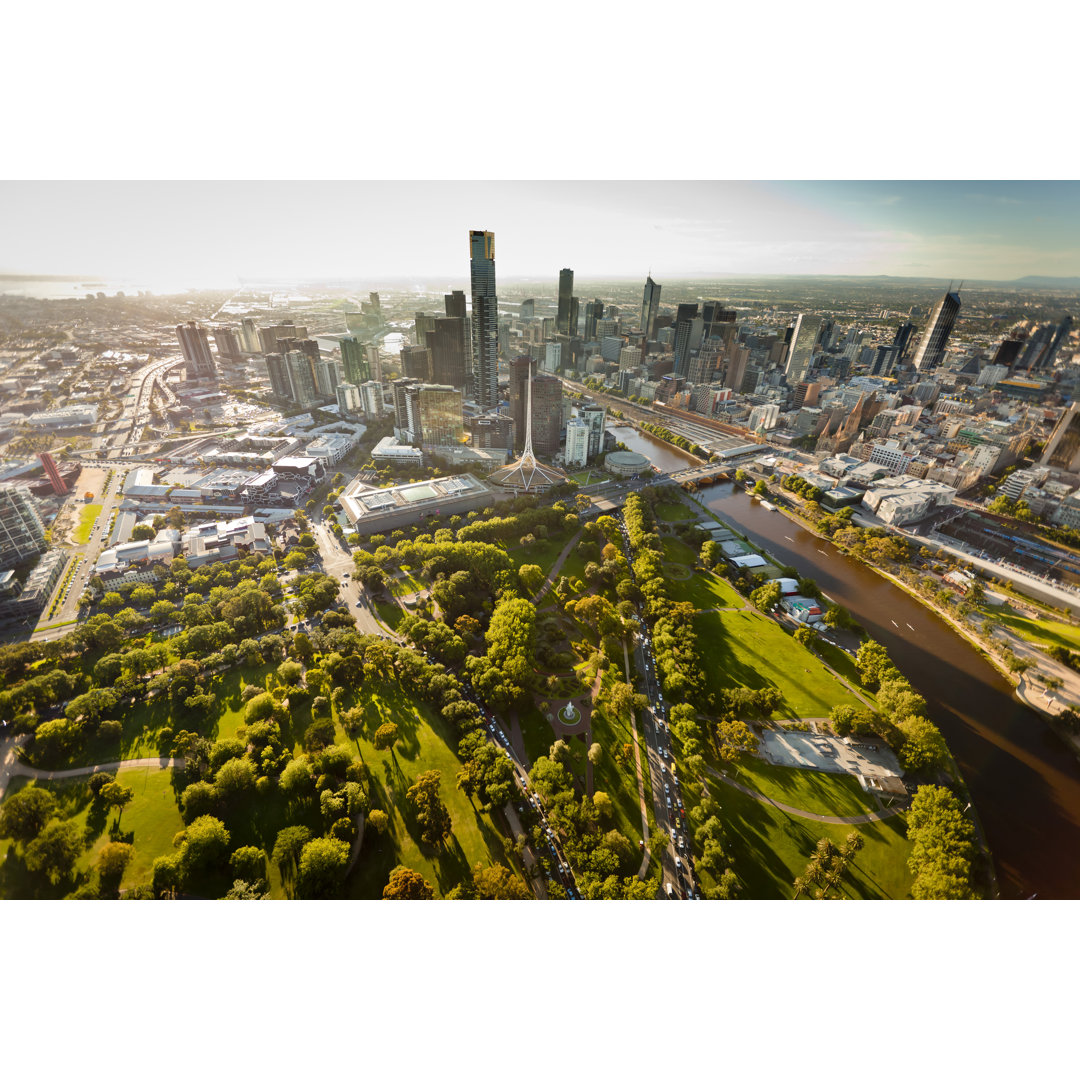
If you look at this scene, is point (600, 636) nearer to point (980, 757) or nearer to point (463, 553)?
point (463, 553)

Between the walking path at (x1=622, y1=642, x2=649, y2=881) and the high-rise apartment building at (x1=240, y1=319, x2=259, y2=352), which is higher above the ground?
the high-rise apartment building at (x1=240, y1=319, x2=259, y2=352)

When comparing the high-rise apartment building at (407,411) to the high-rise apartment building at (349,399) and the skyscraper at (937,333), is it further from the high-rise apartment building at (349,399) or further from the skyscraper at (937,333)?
the skyscraper at (937,333)

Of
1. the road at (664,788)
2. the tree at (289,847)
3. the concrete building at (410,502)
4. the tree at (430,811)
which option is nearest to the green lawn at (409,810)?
the tree at (430,811)

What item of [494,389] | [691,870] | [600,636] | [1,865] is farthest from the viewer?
[494,389]

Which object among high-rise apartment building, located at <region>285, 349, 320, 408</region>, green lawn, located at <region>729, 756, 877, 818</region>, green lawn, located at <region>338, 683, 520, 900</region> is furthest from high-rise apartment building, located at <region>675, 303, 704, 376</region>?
green lawn, located at <region>338, 683, 520, 900</region>

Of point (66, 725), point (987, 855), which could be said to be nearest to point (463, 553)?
point (66, 725)

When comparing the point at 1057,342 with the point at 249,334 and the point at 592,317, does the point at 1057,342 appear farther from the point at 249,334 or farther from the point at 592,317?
the point at 592,317

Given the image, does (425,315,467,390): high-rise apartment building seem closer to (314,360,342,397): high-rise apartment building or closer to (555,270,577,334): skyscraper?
(314,360,342,397): high-rise apartment building

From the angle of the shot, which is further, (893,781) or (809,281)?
(809,281)
